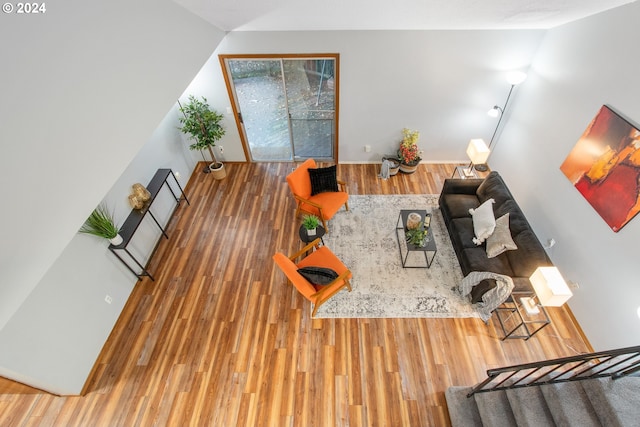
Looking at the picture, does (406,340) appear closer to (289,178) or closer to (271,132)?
(289,178)

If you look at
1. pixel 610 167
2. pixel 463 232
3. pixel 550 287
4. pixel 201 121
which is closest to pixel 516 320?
pixel 550 287

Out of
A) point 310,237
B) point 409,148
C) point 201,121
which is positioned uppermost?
point 409,148

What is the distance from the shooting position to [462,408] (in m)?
2.87

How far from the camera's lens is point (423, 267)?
4.11 m

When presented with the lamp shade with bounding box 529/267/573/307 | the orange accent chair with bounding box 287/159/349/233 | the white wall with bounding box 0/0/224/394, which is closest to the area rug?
the orange accent chair with bounding box 287/159/349/233

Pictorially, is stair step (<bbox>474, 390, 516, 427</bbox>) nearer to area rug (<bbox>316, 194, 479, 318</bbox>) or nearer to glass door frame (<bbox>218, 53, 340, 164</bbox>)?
area rug (<bbox>316, 194, 479, 318</bbox>)

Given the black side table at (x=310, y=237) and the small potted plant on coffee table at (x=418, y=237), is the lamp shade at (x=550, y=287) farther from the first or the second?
the black side table at (x=310, y=237)

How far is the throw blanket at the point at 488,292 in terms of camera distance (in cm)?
323

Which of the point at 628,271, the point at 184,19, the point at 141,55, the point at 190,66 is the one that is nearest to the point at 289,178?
the point at 190,66

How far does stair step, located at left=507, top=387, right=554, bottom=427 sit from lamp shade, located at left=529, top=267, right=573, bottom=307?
892 mm

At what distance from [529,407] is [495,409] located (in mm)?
306

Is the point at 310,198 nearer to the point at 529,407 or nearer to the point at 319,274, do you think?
the point at 319,274

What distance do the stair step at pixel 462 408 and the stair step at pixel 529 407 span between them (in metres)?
0.45

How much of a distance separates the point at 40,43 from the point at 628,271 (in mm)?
4739
